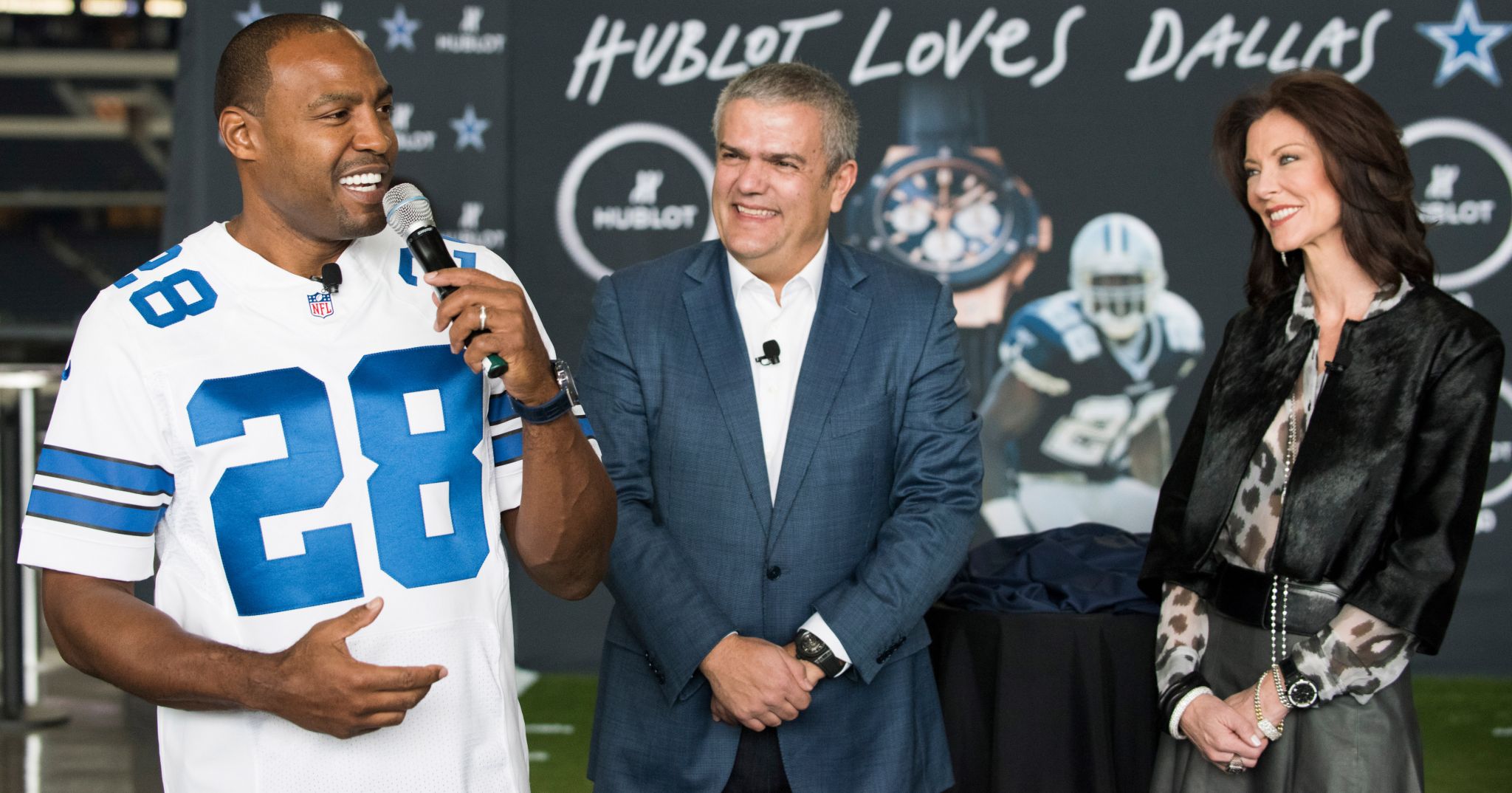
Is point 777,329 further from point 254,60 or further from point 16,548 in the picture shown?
point 16,548

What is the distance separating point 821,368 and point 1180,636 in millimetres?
729

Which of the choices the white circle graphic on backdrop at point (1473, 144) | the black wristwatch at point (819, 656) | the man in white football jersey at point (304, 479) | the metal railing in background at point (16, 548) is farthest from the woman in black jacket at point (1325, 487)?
the metal railing in background at point (16, 548)

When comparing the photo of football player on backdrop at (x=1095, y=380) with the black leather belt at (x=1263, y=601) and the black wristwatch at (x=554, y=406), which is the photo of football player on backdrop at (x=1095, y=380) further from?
the black wristwatch at (x=554, y=406)

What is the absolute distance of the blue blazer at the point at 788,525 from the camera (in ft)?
6.87

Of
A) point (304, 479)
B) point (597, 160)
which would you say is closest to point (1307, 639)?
point (304, 479)

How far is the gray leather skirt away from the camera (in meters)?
2.00

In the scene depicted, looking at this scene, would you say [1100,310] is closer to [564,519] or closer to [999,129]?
[999,129]

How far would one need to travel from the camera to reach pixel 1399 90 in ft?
16.1

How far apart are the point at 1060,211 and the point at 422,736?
3802mm

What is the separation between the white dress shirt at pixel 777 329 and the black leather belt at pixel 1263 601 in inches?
28.6

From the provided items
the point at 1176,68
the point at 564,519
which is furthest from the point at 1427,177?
the point at 564,519

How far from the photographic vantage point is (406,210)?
1.52 meters

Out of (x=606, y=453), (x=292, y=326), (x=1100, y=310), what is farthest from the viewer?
(x=1100, y=310)

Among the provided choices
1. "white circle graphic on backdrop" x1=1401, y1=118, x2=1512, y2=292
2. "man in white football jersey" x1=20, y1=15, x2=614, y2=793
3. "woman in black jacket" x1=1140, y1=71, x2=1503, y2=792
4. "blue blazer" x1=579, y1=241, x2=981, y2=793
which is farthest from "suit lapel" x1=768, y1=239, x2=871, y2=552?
"white circle graphic on backdrop" x1=1401, y1=118, x2=1512, y2=292
